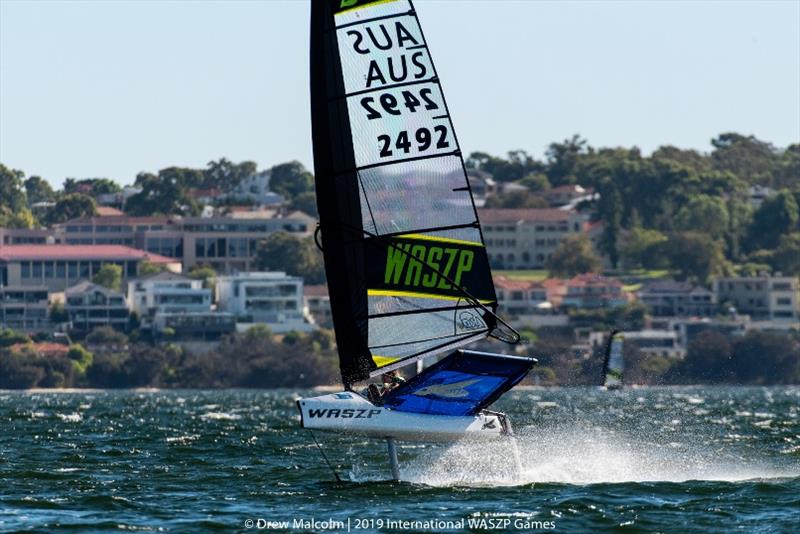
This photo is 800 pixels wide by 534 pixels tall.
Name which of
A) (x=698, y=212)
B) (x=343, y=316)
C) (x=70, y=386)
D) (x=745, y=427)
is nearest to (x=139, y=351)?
(x=70, y=386)

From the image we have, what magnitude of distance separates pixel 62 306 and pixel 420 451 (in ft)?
393

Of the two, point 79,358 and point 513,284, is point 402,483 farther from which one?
point 513,284

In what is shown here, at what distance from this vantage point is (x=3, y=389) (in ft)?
436

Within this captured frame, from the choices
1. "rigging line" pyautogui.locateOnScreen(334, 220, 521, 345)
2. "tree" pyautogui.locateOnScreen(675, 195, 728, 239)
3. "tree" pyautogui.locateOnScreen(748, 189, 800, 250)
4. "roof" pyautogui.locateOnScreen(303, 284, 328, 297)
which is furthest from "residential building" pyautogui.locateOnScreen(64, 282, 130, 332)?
"rigging line" pyautogui.locateOnScreen(334, 220, 521, 345)

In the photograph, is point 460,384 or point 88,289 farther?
point 88,289

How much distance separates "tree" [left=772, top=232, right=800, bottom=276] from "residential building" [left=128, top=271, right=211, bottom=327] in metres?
55.9

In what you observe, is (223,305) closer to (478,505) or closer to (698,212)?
(698,212)

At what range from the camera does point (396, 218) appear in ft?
90.1

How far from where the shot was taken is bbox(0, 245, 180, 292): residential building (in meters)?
167

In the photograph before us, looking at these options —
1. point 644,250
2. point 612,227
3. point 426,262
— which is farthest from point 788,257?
point 426,262

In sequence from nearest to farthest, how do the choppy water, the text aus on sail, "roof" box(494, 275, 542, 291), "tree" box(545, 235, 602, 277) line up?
the choppy water < the text aus on sail < "roof" box(494, 275, 542, 291) < "tree" box(545, 235, 602, 277)

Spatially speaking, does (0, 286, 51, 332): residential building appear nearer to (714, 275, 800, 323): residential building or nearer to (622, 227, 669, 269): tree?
(714, 275, 800, 323): residential building

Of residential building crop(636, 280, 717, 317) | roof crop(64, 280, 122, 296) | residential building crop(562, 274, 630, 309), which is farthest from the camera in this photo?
residential building crop(636, 280, 717, 317)

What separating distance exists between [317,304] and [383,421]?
5287 inches
